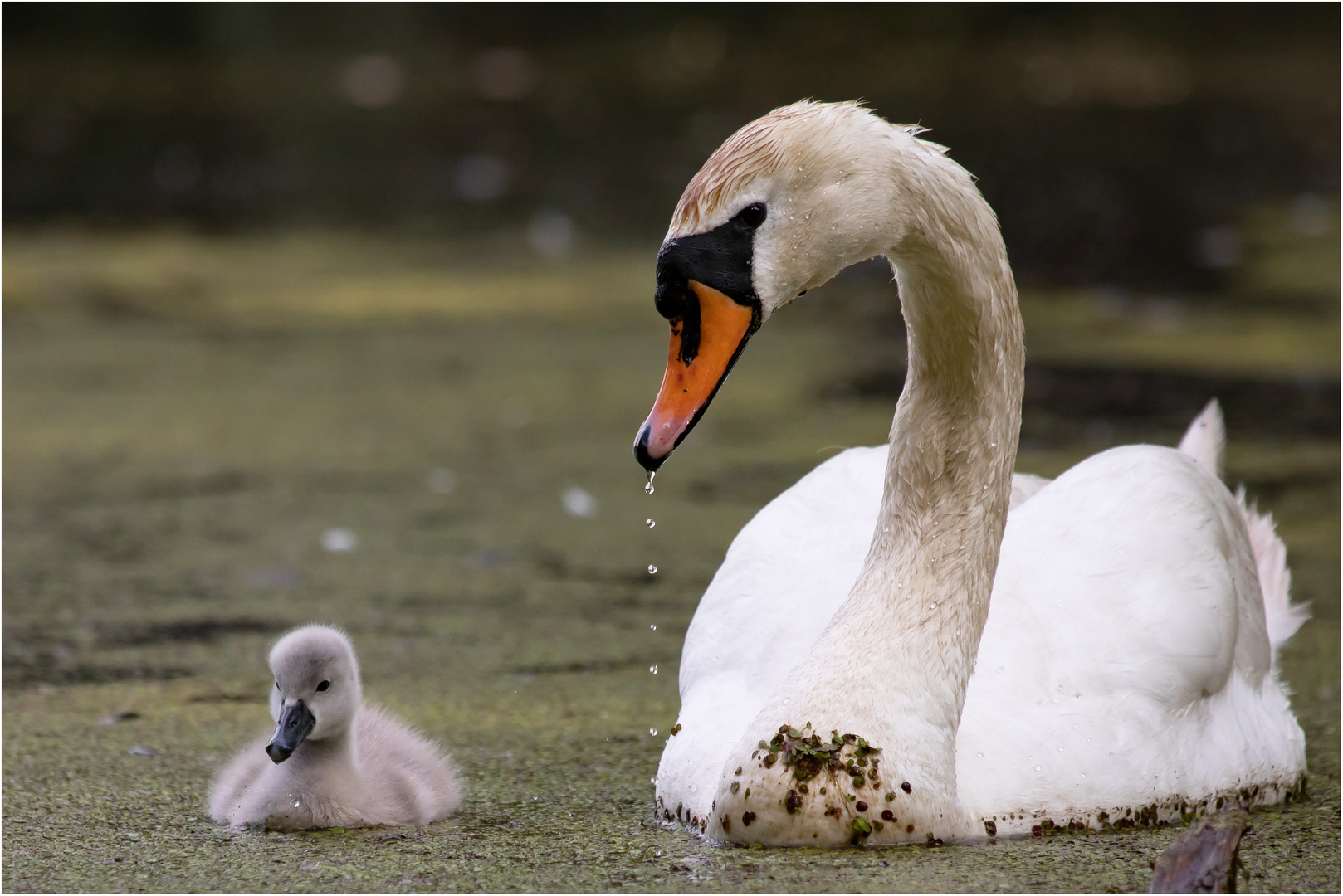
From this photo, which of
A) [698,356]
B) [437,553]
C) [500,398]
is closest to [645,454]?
[698,356]

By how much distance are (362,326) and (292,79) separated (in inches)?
328

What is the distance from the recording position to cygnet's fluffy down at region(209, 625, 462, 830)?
119 inches

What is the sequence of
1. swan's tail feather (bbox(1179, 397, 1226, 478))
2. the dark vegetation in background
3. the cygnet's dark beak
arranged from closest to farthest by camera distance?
the cygnet's dark beak
swan's tail feather (bbox(1179, 397, 1226, 478))
the dark vegetation in background

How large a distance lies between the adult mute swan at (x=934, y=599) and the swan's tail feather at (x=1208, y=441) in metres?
0.45

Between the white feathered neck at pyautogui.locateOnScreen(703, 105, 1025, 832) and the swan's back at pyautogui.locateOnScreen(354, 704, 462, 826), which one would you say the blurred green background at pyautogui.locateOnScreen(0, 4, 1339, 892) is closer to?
the swan's back at pyautogui.locateOnScreen(354, 704, 462, 826)

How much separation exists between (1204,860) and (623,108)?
39.8 ft

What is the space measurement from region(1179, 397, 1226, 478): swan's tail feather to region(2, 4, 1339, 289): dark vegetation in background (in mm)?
4656

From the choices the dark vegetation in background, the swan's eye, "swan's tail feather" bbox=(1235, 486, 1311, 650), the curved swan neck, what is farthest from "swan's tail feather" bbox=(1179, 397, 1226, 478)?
the dark vegetation in background

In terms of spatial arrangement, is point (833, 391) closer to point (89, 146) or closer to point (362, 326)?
point (362, 326)

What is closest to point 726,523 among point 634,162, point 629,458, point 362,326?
point 629,458

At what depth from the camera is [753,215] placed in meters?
2.50

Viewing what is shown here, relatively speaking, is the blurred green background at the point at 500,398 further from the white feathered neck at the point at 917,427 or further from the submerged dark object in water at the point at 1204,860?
the white feathered neck at the point at 917,427

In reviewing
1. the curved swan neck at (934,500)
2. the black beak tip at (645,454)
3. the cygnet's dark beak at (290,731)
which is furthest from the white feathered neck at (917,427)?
the cygnet's dark beak at (290,731)

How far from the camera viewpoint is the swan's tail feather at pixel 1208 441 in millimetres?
3816
